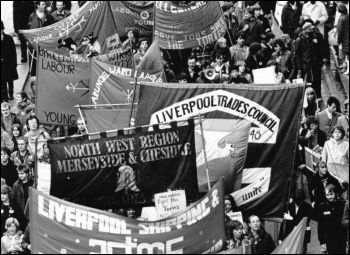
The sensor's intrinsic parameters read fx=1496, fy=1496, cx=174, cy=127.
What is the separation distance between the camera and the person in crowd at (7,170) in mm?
23984

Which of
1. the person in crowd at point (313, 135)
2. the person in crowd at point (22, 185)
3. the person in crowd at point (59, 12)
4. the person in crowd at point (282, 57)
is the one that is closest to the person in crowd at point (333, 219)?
the person in crowd at point (313, 135)

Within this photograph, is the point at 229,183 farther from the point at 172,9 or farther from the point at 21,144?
the point at 172,9

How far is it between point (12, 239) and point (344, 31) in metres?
11.0

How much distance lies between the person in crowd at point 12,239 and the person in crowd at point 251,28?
9657 mm

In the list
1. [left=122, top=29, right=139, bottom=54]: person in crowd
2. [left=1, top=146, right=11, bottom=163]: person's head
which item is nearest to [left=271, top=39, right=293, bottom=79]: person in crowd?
[left=122, top=29, right=139, bottom=54]: person in crowd

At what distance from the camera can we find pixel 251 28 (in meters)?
30.2

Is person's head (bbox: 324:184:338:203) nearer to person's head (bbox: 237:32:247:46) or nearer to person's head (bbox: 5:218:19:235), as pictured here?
person's head (bbox: 5:218:19:235)

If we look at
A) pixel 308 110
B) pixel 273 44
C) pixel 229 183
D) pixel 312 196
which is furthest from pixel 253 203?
pixel 273 44

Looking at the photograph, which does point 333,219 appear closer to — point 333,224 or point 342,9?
point 333,224

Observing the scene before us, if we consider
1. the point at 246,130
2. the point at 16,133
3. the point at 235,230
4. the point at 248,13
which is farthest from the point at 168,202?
the point at 248,13

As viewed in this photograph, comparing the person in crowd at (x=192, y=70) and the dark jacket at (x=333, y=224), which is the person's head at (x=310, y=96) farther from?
the dark jacket at (x=333, y=224)

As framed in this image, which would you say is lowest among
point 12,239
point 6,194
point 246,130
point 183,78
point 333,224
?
point 12,239

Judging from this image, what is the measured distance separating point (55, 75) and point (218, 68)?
3235 millimetres

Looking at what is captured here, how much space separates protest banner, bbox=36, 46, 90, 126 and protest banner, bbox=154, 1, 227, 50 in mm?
3126
